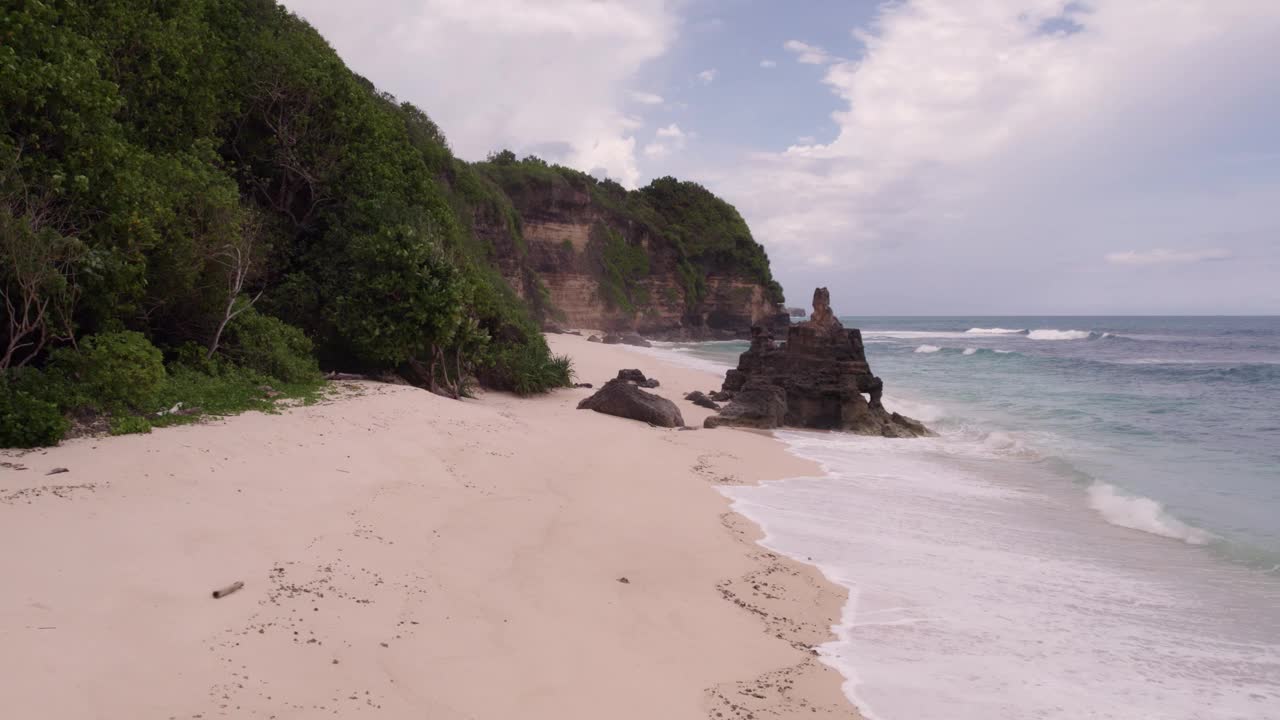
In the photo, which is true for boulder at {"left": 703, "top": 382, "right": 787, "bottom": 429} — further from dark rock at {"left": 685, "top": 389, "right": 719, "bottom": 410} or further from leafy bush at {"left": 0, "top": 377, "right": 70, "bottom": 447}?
leafy bush at {"left": 0, "top": 377, "right": 70, "bottom": 447}

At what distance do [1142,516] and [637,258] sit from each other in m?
53.7

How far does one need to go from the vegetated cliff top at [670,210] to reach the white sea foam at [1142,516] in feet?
150

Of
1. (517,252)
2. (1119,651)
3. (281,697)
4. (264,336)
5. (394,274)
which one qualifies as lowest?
(1119,651)

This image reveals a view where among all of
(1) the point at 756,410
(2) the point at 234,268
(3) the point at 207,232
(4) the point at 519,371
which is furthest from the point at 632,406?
(3) the point at 207,232

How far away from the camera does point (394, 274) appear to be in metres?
14.3

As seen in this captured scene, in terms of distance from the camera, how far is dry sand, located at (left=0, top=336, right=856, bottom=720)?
4094 millimetres

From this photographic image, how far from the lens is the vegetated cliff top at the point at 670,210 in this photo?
54344mm

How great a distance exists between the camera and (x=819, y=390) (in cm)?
1767

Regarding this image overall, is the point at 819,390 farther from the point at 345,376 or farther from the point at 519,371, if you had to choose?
the point at 345,376

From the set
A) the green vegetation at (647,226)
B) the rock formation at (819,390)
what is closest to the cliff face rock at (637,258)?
the green vegetation at (647,226)

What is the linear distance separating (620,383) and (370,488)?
8729mm

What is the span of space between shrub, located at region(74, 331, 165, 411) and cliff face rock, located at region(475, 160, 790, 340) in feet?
107

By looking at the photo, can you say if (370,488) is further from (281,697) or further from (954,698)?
(954,698)

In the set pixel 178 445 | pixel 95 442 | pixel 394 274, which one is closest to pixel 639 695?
pixel 178 445
